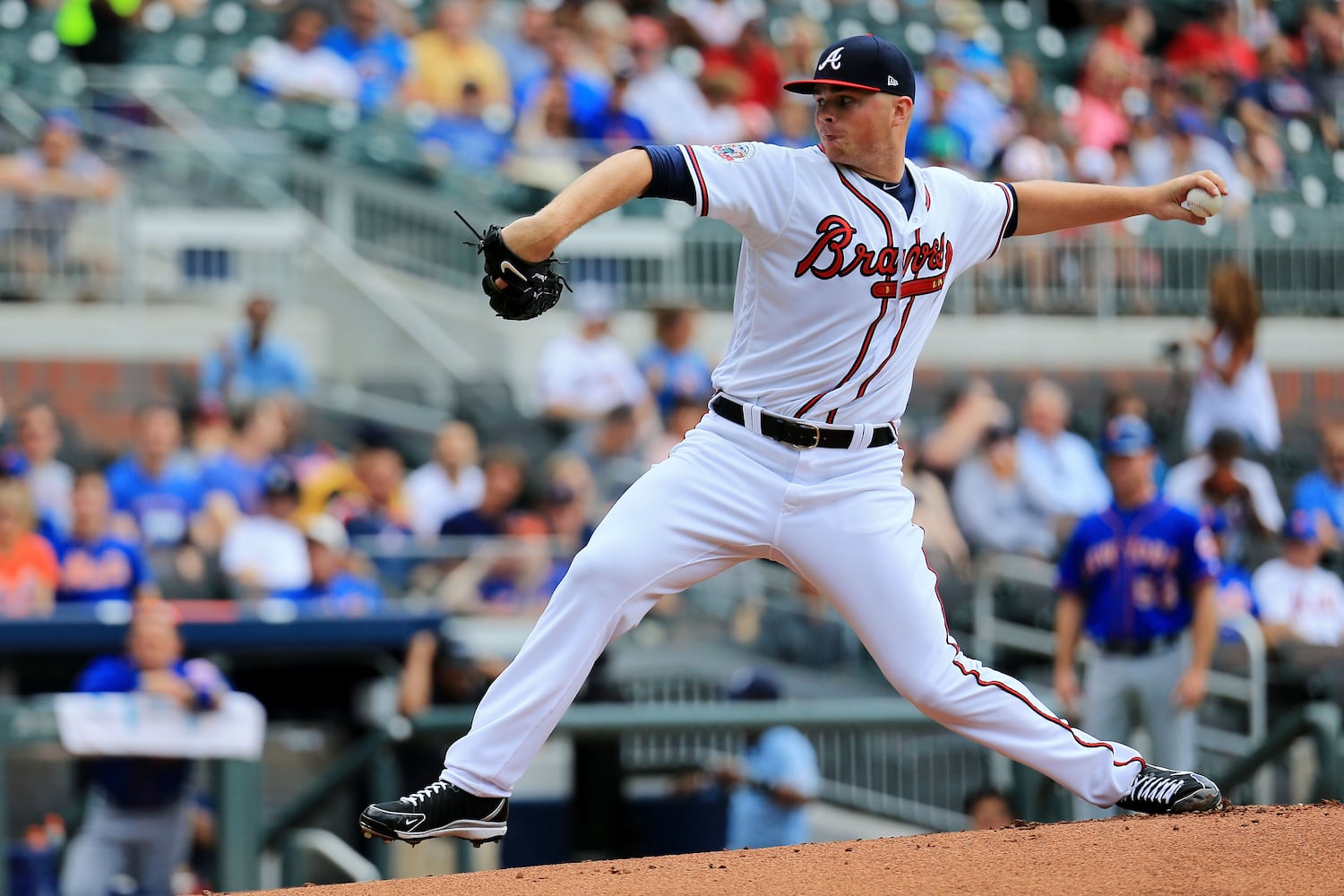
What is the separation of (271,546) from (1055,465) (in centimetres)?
412

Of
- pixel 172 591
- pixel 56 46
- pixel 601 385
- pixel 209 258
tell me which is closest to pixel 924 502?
pixel 601 385

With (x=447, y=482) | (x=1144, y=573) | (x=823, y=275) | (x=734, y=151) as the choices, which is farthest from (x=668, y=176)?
(x=447, y=482)

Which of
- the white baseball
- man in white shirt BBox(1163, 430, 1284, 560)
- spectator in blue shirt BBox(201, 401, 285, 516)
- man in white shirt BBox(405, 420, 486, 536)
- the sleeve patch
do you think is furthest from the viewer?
man in white shirt BBox(405, 420, 486, 536)

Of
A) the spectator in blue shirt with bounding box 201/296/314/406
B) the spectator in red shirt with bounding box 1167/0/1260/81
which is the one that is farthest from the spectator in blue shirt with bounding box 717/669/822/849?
the spectator in red shirt with bounding box 1167/0/1260/81

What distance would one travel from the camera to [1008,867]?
14.3 ft

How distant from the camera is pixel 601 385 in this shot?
33.6ft

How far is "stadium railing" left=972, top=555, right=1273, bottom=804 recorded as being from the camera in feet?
26.1

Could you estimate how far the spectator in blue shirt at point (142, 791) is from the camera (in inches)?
274

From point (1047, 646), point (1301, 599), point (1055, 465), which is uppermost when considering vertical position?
point (1055, 465)

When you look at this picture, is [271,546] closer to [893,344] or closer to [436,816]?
[436,816]

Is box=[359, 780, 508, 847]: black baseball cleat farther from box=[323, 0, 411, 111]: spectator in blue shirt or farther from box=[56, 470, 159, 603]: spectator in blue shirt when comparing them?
A: box=[323, 0, 411, 111]: spectator in blue shirt

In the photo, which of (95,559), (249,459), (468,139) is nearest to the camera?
(95,559)

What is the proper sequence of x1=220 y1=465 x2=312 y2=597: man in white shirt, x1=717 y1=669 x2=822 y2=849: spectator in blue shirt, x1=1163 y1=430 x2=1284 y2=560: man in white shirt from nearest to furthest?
1. x1=717 y1=669 x2=822 y2=849: spectator in blue shirt
2. x1=220 y1=465 x2=312 y2=597: man in white shirt
3. x1=1163 y1=430 x2=1284 y2=560: man in white shirt

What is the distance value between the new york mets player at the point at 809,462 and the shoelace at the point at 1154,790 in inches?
7.1
